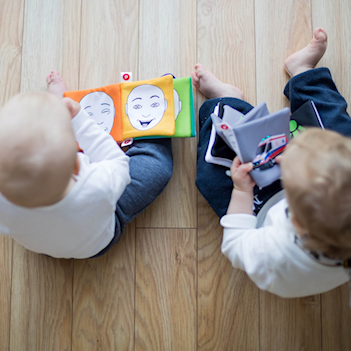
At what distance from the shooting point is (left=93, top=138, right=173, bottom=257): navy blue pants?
768mm

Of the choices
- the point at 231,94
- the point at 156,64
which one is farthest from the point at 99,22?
the point at 231,94

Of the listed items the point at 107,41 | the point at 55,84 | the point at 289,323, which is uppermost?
the point at 107,41

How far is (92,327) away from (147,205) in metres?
0.35

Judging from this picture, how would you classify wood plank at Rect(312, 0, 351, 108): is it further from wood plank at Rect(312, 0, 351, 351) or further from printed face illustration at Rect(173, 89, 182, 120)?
printed face illustration at Rect(173, 89, 182, 120)

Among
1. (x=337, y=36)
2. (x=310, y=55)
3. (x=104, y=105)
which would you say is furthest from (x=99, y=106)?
(x=337, y=36)

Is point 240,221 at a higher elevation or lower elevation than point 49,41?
lower

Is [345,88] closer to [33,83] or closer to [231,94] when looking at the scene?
[231,94]

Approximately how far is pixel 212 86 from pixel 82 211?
1.54 feet

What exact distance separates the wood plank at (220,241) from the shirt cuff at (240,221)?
137 mm

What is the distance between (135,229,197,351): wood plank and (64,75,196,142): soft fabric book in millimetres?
265

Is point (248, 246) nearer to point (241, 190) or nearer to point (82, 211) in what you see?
point (241, 190)

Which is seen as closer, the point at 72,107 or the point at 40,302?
the point at 72,107

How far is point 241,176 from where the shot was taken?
71cm

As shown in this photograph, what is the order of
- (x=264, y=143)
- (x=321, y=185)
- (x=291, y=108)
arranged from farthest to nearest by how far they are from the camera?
(x=291, y=108) < (x=264, y=143) < (x=321, y=185)
